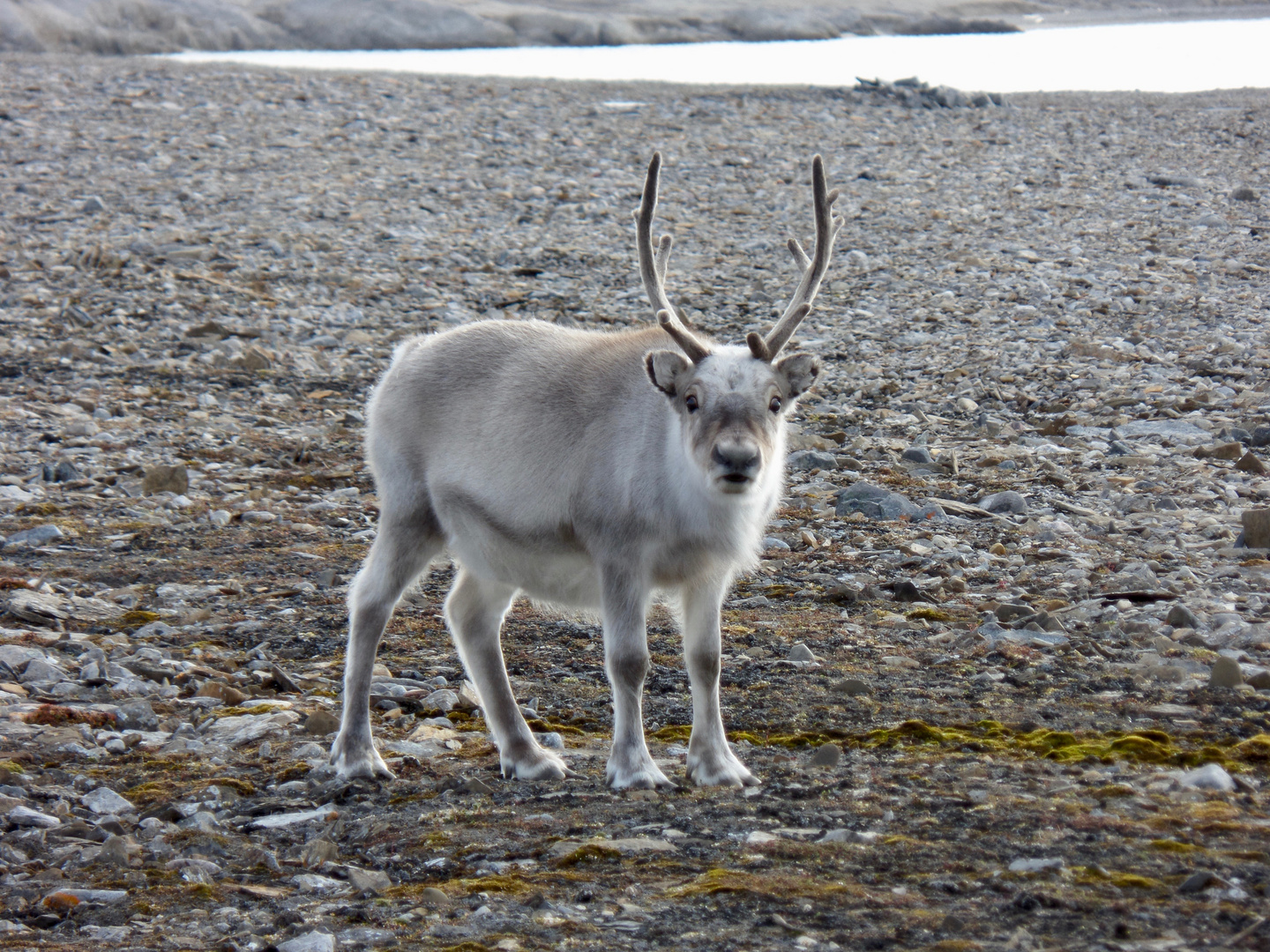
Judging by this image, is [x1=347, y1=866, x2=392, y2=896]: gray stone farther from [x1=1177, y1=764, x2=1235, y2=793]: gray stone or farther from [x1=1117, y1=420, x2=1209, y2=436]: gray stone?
[x1=1117, y1=420, x2=1209, y2=436]: gray stone

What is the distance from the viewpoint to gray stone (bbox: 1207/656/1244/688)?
5777 millimetres

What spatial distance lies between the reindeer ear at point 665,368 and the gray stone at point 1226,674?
105 inches

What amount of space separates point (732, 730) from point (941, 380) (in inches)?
240

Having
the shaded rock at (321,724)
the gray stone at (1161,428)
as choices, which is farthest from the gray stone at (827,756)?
the gray stone at (1161,428)

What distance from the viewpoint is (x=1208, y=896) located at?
12.5 feet

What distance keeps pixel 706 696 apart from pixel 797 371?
54.6 inches

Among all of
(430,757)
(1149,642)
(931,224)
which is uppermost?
(931,224)

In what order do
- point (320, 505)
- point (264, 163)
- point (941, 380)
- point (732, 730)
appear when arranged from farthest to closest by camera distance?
point (264, 163) → point (941, 380) → point (320, 505) → point (732, 730)

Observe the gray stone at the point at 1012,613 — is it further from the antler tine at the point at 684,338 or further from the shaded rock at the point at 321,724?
the shaded rock at the point at 321,724

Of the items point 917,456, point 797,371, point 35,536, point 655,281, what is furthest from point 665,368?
point 35,536

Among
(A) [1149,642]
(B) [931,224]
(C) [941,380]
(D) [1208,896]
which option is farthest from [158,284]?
(D) [1208,896]

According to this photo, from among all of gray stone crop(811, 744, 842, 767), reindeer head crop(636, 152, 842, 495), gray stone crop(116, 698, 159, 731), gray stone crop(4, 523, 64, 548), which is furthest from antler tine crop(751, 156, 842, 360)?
gray stone crop(4, 523, 64, 548)

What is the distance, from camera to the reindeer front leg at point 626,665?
5.35m

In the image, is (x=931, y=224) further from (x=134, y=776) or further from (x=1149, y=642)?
(x=134, y=776)
